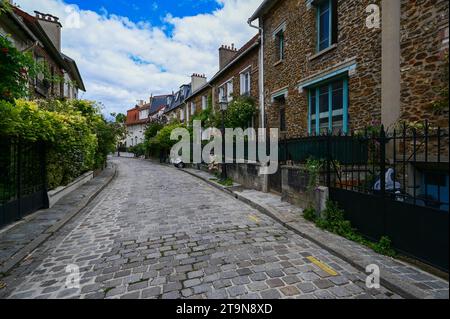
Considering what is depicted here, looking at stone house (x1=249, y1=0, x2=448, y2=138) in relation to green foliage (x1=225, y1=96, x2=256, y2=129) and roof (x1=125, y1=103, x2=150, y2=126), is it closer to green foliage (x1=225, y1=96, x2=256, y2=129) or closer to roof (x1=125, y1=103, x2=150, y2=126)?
green foliage (x1=225, y1=96, x2=256, y2=129)

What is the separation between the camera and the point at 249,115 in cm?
1237

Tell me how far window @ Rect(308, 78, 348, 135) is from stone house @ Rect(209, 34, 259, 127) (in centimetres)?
397

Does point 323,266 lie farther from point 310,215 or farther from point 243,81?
point 243,81

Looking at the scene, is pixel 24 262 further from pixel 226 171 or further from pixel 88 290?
pixel 226 171

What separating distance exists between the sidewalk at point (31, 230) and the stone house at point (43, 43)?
3158 millimetres

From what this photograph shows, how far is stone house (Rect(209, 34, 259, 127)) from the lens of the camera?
12.5 m

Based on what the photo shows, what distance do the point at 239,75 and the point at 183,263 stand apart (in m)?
12.8

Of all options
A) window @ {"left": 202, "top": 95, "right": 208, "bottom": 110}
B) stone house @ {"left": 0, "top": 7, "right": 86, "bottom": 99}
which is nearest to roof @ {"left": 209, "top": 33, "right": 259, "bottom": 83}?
window @ {"left": 202, "top": 95, "right": 208, "bottom": 110}

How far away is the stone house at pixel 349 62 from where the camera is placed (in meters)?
4.92

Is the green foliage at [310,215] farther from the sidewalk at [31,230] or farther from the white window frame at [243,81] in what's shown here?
the white window frame at [243,81]

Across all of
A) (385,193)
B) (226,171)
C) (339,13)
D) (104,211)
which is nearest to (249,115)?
(226,171)

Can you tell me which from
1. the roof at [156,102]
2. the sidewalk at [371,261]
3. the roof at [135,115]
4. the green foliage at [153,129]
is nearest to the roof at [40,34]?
the sidewalk at [371,261]

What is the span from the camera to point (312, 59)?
8.23 meters

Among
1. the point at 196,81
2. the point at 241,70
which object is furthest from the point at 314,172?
the point at 196,81
